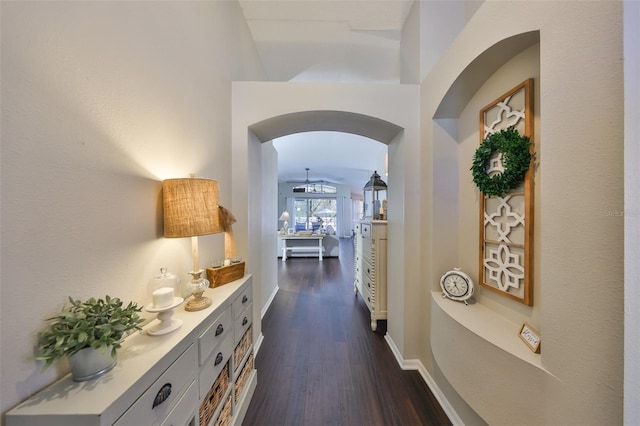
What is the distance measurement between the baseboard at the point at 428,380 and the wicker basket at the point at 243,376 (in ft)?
4.18

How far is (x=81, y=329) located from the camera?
0.62m

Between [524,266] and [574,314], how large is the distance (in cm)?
42

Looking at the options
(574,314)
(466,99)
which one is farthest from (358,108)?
(574,314)

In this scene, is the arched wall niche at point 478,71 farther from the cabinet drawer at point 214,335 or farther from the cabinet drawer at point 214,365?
the cabinet drawer at point 214,365

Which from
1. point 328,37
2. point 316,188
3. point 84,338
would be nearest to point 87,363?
point 84,338

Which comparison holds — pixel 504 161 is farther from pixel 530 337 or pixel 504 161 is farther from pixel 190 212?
pixel 190 212

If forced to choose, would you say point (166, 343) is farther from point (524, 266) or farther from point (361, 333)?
point (361, 333)

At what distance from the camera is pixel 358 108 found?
6.38 feet

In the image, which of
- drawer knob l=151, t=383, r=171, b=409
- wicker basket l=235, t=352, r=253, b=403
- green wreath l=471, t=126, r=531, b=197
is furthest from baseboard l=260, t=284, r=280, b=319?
green wreath l=471, t=126, r=531, b=197

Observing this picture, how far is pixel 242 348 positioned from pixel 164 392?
80 cm

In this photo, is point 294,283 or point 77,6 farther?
point 294,283

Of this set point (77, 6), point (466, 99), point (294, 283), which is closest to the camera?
point (77, 6)

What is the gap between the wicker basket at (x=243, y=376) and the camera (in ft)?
4.67

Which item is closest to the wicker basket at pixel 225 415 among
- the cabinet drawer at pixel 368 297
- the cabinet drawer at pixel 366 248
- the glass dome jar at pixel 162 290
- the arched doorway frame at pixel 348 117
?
the glass dome jar at pixel 162 290
